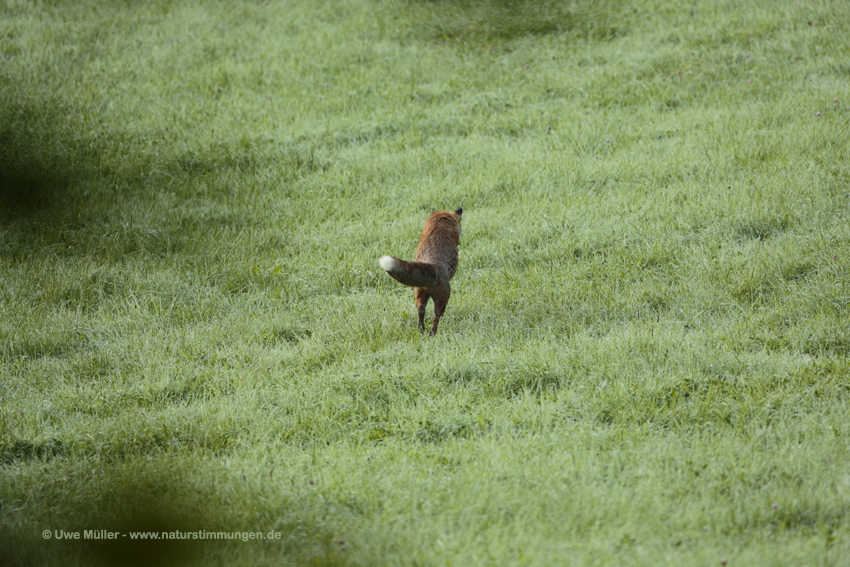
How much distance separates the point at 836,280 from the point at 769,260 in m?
0.64

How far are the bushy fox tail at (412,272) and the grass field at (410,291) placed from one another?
619 millimetres

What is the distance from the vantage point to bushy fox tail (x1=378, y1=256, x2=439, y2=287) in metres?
5.11

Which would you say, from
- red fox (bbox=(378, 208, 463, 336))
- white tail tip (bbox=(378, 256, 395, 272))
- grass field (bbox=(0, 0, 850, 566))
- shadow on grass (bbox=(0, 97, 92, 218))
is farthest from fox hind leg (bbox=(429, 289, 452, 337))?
shadow on grass (bbox=(0, 97, 92, 218))

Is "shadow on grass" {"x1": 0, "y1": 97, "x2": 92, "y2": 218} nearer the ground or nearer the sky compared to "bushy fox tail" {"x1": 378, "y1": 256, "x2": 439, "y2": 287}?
nearer the sky

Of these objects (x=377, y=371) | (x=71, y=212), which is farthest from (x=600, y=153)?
(x=71, y=212)

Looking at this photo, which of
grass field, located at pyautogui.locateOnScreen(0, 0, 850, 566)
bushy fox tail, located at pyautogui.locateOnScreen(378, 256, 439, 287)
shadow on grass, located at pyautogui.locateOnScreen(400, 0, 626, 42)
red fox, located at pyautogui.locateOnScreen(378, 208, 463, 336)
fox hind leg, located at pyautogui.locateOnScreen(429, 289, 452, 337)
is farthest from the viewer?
shadow on grass, located at pyautogui.locateOnScreen(400, 0, 626, 42)

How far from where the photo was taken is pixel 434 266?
5.78 meters

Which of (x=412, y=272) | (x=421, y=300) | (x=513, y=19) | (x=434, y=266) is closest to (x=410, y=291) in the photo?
(x=421, y=300)

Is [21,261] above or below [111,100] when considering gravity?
below

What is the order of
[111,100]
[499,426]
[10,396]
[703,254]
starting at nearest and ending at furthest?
[499,426], [10,396], [703,254], [111,100]

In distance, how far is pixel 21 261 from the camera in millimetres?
7852

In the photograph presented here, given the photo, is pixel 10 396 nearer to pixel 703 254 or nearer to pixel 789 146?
pixel 703 254

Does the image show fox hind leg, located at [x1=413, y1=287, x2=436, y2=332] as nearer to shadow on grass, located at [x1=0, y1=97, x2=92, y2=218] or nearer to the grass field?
the grass field

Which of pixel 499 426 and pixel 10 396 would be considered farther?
pixel 10 396
